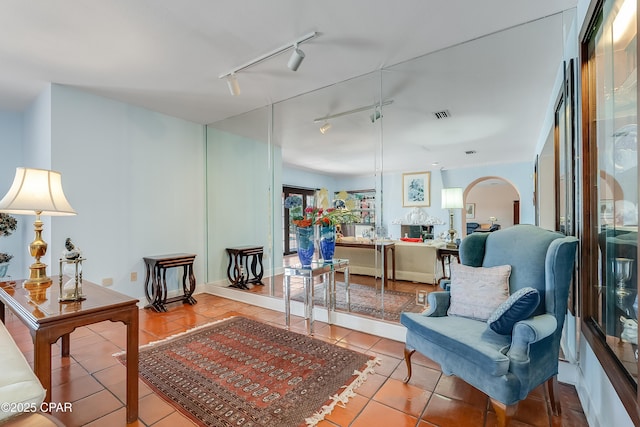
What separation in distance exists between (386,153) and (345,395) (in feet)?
9.95

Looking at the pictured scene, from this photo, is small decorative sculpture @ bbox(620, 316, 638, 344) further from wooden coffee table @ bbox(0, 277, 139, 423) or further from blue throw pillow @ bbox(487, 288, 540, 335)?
wooden coffee table @ bbox(0, 277, 139, 423)

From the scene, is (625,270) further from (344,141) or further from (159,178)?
(159,178)

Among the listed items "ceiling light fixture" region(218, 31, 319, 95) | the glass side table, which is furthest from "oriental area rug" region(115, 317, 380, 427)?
"ceiling light fixture" region(218, 31, 319, 95)

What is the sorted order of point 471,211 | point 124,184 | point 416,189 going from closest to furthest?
point 124,184 < point 416,189 < point 471,211

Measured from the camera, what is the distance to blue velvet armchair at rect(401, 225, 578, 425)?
1.41 m

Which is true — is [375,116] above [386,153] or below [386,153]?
above

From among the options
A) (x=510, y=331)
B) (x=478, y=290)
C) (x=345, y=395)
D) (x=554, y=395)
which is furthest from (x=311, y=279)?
(x=554, y=395)

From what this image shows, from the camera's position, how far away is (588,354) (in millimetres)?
1653

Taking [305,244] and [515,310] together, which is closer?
[515,310]

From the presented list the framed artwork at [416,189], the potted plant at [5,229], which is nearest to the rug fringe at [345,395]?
the framed artwork at [416,189]

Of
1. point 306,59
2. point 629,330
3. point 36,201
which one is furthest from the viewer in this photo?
point 306,59

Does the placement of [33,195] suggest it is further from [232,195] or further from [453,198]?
[453,198]

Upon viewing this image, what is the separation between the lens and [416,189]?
5613 millimetres

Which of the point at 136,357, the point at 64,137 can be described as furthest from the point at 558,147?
the point at 64,137
